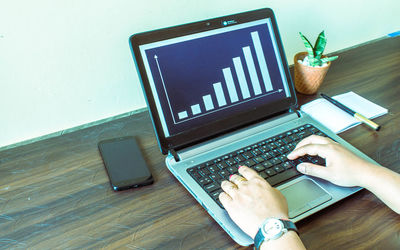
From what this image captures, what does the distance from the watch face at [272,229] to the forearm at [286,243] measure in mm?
10

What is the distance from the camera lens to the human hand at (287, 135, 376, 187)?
79cm

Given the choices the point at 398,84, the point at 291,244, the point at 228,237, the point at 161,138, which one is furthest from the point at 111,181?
the point at 398,84

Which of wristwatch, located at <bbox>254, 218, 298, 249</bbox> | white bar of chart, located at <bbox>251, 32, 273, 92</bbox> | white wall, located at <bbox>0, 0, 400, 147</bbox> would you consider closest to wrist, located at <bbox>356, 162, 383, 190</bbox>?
wristwatch, located at <bbox>254, 218, 298, 249</bbox>

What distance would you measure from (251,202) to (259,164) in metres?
0.14

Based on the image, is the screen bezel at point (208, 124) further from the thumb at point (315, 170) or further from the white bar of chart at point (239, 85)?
the thumb at point (315, 170)

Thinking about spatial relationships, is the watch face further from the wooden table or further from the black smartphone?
the black smartphone

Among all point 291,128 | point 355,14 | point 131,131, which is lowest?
point 291,128

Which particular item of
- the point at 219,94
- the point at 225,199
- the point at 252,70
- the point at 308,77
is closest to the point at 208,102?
the point at 219,94

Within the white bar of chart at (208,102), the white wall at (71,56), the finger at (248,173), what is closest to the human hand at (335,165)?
the finger at (248,173)

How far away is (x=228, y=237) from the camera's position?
0.70 m

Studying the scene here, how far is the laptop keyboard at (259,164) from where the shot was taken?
31.2 inches

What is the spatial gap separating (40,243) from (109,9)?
1.85 ft

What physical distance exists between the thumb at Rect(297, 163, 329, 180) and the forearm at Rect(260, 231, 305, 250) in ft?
0.61

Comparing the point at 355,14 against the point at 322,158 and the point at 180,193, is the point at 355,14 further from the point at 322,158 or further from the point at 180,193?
the point at 180,193
